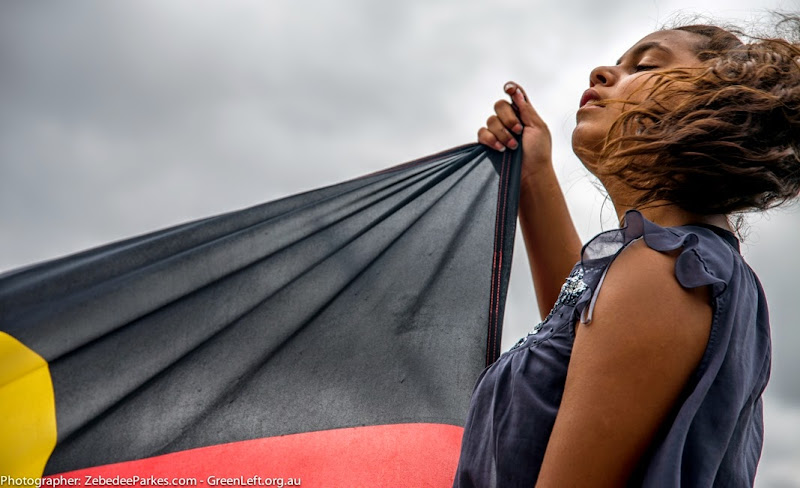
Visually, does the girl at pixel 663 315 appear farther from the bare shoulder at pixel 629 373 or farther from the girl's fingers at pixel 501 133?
the girl's fingers at pixel 501 133

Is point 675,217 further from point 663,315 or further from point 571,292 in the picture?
point 663,315

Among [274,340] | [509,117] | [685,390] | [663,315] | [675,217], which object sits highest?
[509,117]

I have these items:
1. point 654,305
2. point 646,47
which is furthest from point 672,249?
point 646,47

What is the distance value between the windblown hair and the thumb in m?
Answer: 1.23

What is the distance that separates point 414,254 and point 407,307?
25 centimetres

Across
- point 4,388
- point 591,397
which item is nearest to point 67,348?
point 4,388

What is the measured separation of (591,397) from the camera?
3.53ft

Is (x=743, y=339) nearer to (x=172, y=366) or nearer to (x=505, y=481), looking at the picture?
(x=505, y=481)

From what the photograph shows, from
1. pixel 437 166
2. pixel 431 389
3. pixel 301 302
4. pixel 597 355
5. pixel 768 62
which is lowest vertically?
pixel 431 389

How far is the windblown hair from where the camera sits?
124 centimetres

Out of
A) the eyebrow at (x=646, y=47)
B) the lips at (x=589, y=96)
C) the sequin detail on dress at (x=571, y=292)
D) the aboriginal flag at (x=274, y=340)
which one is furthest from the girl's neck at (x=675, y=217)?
the aboriginal flag at (x=274, y=340)

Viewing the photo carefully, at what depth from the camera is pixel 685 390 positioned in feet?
3.62

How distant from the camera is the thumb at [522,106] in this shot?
2.64 m

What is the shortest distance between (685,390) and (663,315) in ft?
0.50
